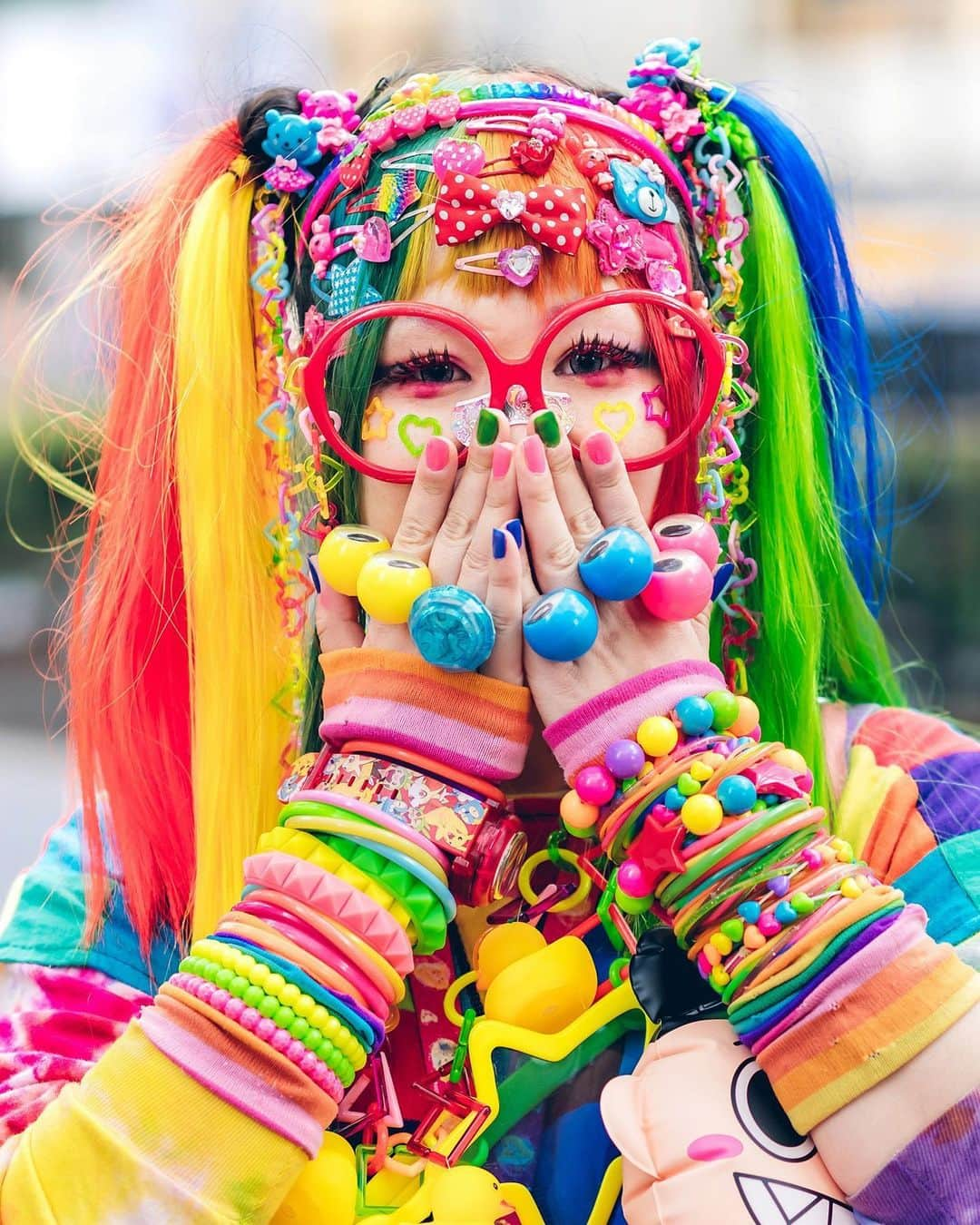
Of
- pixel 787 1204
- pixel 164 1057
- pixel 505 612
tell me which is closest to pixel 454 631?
pixel 505 612

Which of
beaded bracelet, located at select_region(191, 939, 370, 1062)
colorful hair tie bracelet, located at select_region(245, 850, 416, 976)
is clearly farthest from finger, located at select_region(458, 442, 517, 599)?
beaded bracelet, located at select_region(191, 939, 370, 1062)

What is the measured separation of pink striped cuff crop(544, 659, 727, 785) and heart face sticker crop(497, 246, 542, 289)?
1.48 ft

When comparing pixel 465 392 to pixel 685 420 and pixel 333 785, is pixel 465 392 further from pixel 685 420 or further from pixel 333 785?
pixel 333 785

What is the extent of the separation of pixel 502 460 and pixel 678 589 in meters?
0.23

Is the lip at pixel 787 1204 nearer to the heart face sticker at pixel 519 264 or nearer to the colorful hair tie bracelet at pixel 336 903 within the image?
the colorful hair tie bracelet at pixel 336 903

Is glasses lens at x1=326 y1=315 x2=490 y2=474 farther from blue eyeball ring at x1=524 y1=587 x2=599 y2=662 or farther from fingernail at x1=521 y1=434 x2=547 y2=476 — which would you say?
blue eyeball ring at x1=524 y1=587 x2=599 y2=662

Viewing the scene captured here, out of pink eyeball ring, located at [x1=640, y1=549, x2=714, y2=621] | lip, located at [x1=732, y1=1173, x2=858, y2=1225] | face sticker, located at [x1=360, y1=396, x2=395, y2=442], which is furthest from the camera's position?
face sticker, located at [x1=360, y1=396, x2=395, y2=442]

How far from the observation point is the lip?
1.15 meters

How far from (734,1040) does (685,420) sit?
27.2 inches

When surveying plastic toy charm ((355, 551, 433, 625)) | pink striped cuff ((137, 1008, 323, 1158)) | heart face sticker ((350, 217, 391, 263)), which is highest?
heart face sticker ((350, 217, 391, 263))

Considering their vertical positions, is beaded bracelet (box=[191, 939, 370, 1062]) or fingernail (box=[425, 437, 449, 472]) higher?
fingernail (box=[425, 437, 449, 472])

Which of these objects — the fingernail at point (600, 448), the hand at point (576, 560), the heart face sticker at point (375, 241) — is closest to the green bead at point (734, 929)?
the hand at point (576, 560)

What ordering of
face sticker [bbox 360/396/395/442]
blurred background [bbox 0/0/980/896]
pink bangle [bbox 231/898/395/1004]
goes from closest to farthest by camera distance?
pink bangle [bbox 231/898/395/1004] < face sticker [bbox 360/396/395/442] < blurred background [bbox 0/0/980/896]

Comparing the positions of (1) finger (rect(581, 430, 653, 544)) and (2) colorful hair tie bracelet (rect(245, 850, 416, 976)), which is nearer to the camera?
(2) colorful hair tie bracelet (rect(245, 850, 416, 976))
